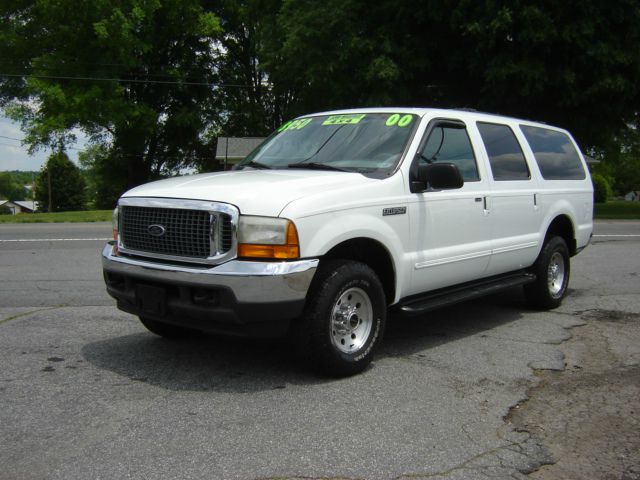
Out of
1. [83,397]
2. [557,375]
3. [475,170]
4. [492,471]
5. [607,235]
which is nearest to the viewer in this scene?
[492,471]

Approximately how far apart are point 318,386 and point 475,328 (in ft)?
7.63

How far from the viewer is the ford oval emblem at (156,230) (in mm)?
4441

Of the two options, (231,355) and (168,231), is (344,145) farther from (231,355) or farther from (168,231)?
(231,355)

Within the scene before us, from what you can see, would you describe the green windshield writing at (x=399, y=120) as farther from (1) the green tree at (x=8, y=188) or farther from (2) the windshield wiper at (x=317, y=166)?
(1) the green tree at (x=8, y=188)

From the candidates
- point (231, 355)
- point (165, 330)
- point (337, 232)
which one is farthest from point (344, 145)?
point (165, 330)

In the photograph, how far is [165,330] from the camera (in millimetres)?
5395

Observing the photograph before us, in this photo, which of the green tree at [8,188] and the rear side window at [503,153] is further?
the green tree at [8,188]

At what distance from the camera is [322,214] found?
4305mm

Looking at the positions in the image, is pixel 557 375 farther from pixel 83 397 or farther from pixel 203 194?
pixel 83 397

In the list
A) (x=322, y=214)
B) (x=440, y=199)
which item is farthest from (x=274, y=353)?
(x=440, y=199)

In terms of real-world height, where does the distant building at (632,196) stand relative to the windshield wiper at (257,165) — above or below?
below

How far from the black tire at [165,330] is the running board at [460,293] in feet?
6.04

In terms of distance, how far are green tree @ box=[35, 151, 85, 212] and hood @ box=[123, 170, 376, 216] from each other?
73800 millimetres

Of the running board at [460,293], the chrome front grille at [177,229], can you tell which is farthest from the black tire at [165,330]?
the running board at [460,293]
